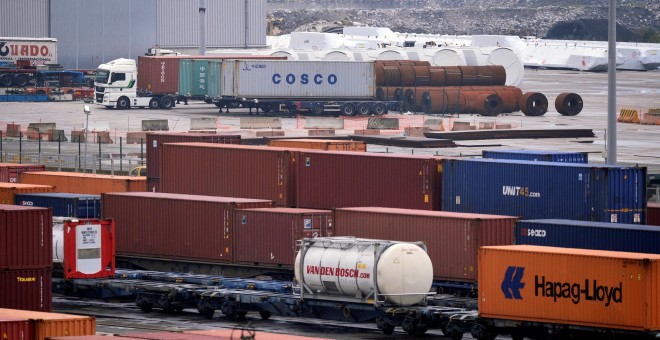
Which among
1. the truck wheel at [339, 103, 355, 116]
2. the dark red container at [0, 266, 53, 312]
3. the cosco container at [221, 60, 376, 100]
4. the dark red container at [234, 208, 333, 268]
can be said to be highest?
the cosco container at [221, 60, 376, 100]

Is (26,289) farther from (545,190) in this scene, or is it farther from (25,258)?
(545,190)

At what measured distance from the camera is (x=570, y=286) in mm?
31797

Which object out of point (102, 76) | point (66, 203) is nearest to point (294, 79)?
point (102, 76)

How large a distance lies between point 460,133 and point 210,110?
97.4 ft

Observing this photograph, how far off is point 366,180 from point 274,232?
5.28 metres

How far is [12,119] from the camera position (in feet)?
320

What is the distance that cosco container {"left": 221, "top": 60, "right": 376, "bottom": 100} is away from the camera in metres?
104

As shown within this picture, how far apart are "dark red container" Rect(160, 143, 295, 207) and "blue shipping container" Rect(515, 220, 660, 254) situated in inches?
469

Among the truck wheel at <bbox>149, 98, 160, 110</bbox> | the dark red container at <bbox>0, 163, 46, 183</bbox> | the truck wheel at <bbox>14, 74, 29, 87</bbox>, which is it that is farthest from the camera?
the truck wheel at <bbox>14, 74, 29, 87</bbox>

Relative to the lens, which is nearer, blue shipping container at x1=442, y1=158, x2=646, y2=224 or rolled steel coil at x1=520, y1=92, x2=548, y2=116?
blue shipping container at x1=442, y1=158, x2=646, y2=224

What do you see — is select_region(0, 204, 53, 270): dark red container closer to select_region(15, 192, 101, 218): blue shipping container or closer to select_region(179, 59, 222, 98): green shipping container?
select_region(15, 192, 101, 218): blue shipping container

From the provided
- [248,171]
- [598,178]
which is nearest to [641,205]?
[598,178]

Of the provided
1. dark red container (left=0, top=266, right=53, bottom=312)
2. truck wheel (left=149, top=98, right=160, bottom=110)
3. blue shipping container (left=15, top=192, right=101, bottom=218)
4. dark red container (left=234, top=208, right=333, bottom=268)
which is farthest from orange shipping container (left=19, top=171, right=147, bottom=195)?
truck wheel (left=149, top=98, right=160, bottom=110)

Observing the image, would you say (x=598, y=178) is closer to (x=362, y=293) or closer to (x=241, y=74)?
(x=362, y=293)
